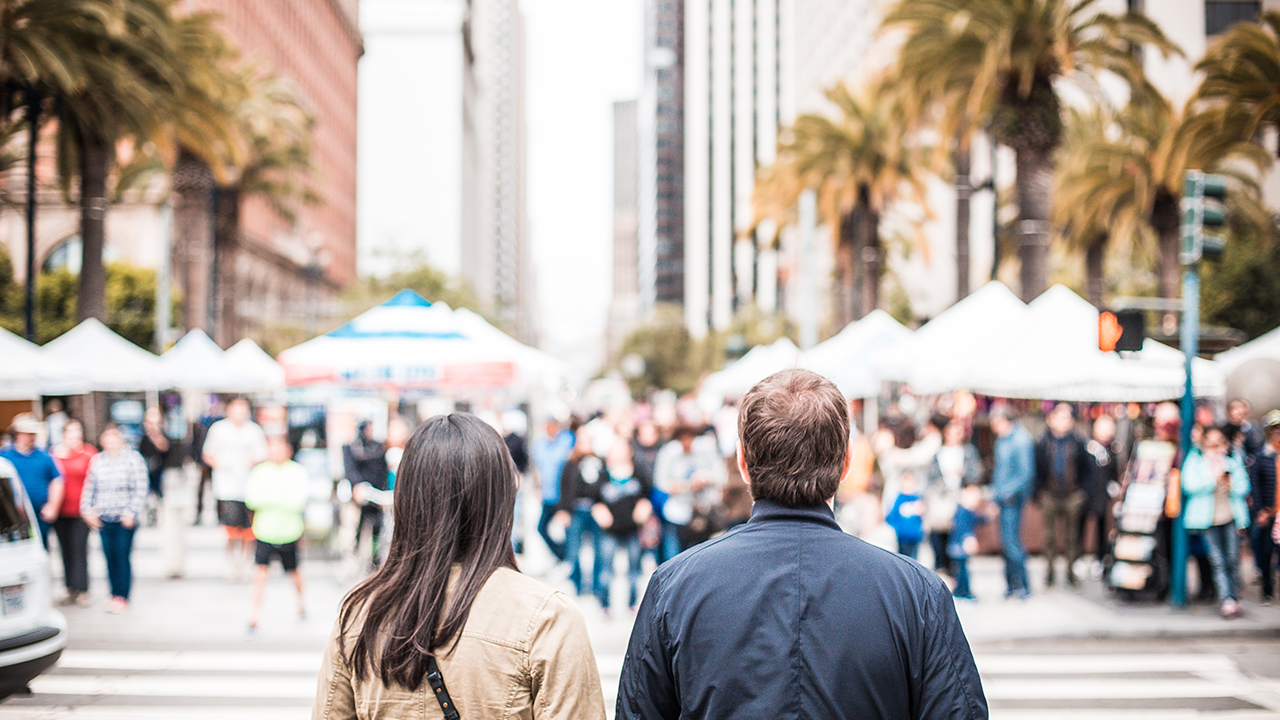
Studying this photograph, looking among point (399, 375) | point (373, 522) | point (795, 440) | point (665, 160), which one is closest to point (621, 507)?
point (399, 375)

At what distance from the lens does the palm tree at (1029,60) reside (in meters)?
16.7

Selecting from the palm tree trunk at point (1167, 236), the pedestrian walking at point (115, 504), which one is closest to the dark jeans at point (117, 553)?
the pedestrian walking at point (115, 504)

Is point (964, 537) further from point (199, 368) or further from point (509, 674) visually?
point (199, 368)

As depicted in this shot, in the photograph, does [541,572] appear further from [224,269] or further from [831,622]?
[224,269]

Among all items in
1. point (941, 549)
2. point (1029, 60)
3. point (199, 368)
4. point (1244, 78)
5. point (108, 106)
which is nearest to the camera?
point (941, 549)

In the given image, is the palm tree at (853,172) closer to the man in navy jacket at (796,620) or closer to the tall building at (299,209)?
the tall building at (299,209)

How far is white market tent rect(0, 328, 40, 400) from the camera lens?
11562 millimetres

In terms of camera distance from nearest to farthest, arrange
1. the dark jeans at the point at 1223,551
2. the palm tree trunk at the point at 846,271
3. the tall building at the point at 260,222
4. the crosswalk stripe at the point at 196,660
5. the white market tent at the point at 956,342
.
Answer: the crosswalk stripe at the point at 196,660 < the dark jeans at the point at 1223,551 < the white market tent at the point at 956,342 < the palm tree trunk at the point at 846,271 < the tall building at the point at 260,222

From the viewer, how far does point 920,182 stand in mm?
26297

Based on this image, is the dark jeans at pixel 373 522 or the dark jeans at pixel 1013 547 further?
the dark jeans at pixel 373 522

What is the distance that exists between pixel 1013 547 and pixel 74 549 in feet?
32.1

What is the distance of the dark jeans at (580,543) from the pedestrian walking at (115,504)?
4366 millimetres

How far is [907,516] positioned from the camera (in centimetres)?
1040

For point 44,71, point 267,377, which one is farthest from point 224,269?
point 44,71
